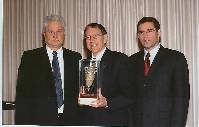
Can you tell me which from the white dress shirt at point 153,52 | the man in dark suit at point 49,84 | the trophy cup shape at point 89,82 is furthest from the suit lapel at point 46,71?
the white dress shirt at point 153,52

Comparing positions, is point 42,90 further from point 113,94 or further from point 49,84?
point 113,94

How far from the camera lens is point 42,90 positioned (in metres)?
1.18

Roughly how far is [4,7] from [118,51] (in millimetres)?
384

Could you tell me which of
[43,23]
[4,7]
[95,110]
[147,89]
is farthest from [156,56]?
[4,7]

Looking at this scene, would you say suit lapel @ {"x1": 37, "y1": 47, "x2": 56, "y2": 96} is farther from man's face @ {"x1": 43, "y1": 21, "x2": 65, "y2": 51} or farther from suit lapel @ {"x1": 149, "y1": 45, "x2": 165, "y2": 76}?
suit lapel @ {"x1": 149, "y1": 45, "x2": 165, "y2": 76}

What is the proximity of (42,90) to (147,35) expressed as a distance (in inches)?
14.6

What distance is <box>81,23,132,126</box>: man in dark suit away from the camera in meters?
1.16

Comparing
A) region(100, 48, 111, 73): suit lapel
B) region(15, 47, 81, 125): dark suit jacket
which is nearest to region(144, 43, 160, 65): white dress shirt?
region(100, 48, 111, 73): suit lapel

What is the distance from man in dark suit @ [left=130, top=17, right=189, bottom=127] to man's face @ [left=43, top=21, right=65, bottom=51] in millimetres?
231

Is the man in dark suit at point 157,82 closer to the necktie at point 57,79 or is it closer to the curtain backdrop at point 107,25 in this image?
the curtain backdrop at point 107,25

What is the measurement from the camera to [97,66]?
115cm

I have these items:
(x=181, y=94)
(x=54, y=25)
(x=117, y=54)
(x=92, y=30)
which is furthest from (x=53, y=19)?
(x=181, y=94)

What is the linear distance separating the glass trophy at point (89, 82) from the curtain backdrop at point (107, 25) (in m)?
0.06

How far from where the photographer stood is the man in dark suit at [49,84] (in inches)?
45.9
